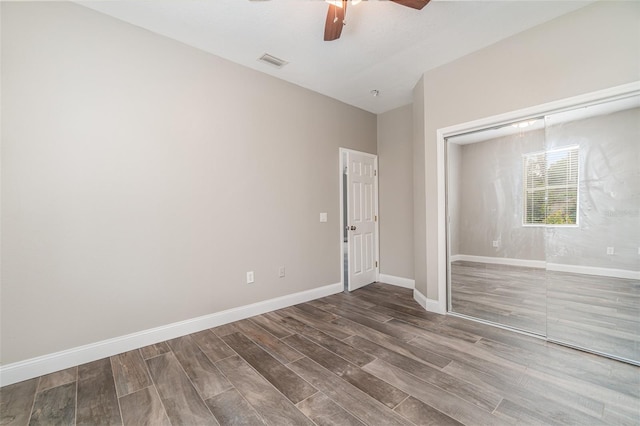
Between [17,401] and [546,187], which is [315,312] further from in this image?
[546,187]

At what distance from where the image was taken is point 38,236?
2.07 meters

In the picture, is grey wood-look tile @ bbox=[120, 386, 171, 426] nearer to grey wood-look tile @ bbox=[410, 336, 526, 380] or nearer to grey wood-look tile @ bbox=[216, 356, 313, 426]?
grey wood-look tile @ bbox=[216, 356, 313, 426]

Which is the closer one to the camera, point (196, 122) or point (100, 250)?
point (100, 250)

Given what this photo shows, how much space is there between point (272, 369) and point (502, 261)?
2.78m

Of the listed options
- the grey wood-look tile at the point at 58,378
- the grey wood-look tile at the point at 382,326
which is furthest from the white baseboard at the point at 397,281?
the grey wood-look tile at the point at 58,378

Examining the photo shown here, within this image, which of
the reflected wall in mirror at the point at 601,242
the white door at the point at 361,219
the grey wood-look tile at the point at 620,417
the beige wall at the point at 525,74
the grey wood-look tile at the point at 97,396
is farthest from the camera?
the white door at the point at 361,219

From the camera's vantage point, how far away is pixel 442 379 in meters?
1.95

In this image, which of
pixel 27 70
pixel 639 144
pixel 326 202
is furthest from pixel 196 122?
pixel 639 144

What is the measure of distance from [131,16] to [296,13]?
1.49 m

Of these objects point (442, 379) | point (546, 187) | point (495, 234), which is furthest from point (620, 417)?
point (546, 187)

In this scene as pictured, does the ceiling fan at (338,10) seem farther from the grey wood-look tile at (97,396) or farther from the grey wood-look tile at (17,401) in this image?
the grey wood-look tile at (17,401)

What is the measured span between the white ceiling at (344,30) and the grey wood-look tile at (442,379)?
9.77ft

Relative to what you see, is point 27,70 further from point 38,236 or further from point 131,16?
point 38,236

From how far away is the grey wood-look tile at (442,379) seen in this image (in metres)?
1.74
